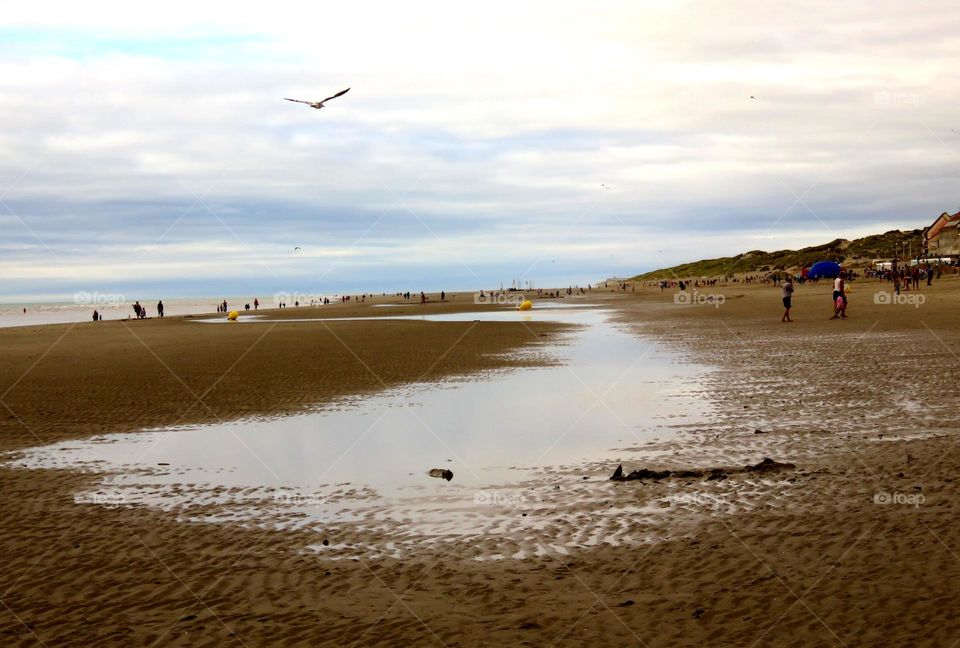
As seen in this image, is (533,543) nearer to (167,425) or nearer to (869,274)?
(167,425)

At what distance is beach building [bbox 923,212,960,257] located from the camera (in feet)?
389

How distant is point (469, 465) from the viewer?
13125 millimetres

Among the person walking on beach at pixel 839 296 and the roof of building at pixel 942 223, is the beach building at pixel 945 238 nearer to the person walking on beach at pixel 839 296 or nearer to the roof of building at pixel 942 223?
the roof of building at pixel 942 223

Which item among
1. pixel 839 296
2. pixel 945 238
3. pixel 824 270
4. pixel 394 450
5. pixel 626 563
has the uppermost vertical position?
pixel 945 238

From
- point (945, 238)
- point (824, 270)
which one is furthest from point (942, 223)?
point (824, 270)

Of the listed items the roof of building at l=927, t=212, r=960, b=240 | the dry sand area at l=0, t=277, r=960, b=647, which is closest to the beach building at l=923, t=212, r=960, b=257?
the roof of building at l=927, t=212, r=960, b=240

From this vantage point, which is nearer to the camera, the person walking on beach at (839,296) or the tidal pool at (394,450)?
the tidal pool at (394,450)

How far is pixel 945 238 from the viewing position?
4811 inches

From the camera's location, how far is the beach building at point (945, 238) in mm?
118500

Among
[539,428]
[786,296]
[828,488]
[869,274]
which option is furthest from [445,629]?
[869,274]

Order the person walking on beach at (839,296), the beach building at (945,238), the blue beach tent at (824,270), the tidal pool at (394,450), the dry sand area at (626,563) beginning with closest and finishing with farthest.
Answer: the dry sand area at (626,563), the tidal pool at (394,450), the person walking on beach at (839,296), the blue beach tent at (824,270), the beach building at (945,238)

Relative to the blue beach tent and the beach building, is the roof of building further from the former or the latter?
the blue beach tent

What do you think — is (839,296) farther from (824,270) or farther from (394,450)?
(824,270)

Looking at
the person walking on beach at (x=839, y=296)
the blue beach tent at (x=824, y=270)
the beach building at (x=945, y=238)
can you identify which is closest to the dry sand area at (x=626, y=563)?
the person walking on beach at (x=839, y=296)
